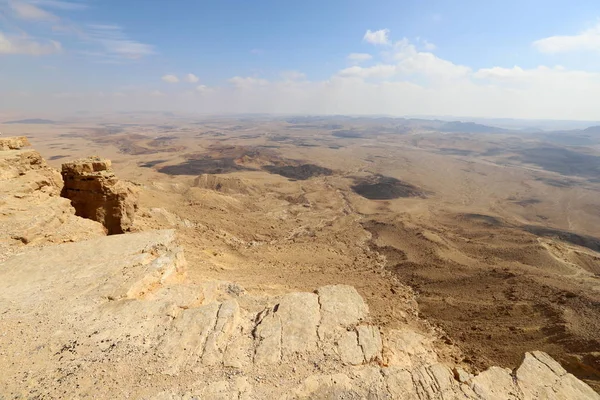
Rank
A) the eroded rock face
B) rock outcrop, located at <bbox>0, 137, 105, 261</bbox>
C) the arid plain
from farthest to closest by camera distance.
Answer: the eroded rock face, the arid plain, rock outcrop, located at <bbox>0, 137, 105, 261</bbox>

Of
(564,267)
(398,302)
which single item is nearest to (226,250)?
(398,302)

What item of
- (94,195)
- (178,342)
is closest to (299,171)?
(94,195)

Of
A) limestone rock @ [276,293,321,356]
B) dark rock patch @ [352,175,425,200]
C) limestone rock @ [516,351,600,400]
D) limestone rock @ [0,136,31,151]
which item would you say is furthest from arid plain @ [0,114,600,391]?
limestone rock @ [0,136,31,151]

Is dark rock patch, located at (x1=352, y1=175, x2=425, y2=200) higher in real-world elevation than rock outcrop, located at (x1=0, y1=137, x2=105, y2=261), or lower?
lower

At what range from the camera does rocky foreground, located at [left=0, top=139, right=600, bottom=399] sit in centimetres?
612

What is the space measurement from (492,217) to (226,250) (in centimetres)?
2948

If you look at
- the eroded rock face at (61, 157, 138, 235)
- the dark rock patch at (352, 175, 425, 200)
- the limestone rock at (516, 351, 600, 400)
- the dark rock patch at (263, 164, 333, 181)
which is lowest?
the dark rock patch at (352, 175, 425, 200)

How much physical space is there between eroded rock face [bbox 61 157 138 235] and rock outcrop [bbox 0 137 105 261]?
61cm

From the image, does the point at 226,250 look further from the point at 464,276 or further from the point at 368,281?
the point at 464,276

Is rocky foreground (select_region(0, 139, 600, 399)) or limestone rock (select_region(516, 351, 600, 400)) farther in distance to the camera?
limestone rock (select_region(516, 351, 600, 400))

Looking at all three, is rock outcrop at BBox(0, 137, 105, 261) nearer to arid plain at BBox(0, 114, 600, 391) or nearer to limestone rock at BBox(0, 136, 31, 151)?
limestone rock at BBox(0, 136, 31, 151)

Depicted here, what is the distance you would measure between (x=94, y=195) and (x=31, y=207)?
309cm

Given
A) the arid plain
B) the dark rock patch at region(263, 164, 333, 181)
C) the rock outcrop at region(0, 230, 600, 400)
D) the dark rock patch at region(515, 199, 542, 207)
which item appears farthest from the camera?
the dark rock patch at region(263, 164, 333, 181)

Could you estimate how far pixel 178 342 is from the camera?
708cm
